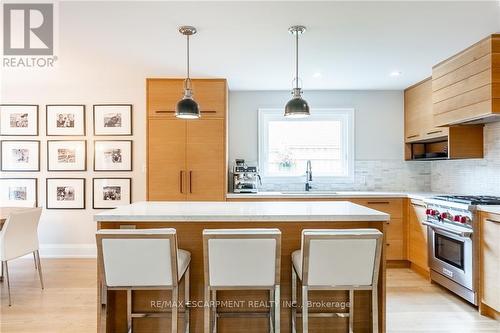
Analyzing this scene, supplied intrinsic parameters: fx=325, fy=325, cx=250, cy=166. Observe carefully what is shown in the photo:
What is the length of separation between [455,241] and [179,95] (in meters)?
3.47

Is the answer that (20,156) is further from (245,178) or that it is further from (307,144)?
(307,144)

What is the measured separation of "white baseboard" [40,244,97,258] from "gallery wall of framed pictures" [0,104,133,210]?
557 mm

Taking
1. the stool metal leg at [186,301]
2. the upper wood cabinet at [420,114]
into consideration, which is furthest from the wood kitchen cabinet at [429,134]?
the stool metal leg at [186,301]

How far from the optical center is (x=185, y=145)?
4180 mm

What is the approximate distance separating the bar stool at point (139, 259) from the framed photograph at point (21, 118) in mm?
3743

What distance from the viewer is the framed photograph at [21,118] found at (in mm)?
4715

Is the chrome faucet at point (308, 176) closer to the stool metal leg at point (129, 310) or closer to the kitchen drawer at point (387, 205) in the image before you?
the kitchen drawer at point (387, 205)

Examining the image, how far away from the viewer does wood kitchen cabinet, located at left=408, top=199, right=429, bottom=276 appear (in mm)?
3739

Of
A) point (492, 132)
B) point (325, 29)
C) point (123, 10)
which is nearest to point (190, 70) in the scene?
point (123, 10)

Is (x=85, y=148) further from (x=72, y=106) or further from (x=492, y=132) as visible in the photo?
(x=492, y=132)

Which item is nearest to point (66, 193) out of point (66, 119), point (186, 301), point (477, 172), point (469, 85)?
point (66, 119)

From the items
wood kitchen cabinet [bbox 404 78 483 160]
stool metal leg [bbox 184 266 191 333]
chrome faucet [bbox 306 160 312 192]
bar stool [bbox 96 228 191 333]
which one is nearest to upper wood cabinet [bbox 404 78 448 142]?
wood kitchen cabinet [bbox 404 78 483 160]

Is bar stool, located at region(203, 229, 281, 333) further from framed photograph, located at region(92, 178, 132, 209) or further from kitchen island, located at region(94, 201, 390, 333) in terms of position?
framed photograph, located at region(92, 178, 132, 209)

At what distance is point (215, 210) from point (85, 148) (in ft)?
10.6
